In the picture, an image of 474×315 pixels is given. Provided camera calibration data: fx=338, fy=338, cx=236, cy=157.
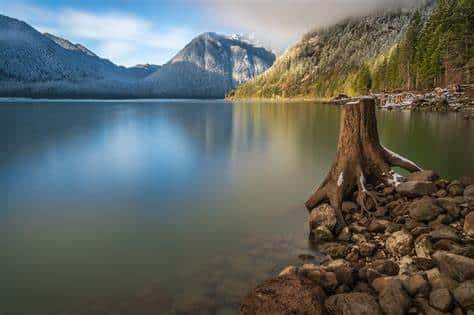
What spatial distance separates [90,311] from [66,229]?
575 cm

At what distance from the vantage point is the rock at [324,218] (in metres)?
11.9

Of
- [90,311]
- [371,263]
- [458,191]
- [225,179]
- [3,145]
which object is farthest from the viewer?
[3,145]

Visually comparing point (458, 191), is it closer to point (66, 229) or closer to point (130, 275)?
point (130, 275)

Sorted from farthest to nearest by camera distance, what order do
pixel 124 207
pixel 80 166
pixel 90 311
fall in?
pixel 80 166 < pixel 124 207 < pixel 90 311

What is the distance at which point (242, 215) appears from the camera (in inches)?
573

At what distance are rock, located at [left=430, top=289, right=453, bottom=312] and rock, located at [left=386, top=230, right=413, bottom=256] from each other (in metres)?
2.64

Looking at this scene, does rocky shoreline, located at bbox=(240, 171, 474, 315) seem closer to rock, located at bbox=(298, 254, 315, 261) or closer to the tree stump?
rock, located at bbox=(298, 254, 315, 261)

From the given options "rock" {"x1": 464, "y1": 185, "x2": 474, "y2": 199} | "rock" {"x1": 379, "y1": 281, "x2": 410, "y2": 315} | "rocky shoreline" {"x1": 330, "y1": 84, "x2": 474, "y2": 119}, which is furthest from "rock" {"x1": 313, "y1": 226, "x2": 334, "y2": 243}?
"rocky shoreline" {"x1": 330, "y1": 84, "x2": 474, "y2": 119}

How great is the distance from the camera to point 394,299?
6945 mm

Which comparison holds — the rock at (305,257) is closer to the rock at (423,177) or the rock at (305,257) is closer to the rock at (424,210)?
the rock at (424,210)

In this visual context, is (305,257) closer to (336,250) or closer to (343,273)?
(336,250)

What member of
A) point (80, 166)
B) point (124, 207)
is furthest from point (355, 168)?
point (80, 166)

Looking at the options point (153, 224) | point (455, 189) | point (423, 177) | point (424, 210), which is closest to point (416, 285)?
point (424, 210)

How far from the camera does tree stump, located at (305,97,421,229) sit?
1377 centimetres
